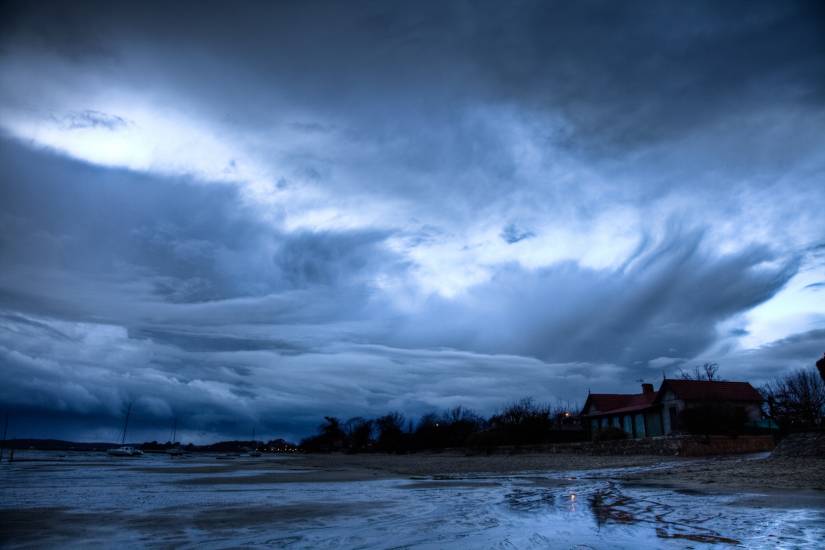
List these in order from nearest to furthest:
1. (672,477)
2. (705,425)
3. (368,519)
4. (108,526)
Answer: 1. (108,526)
2. (368,519)
3. (672,477)
4. (705,425)

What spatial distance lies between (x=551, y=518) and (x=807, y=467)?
11.7m

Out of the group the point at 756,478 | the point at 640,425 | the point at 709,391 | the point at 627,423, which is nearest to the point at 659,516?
the point at 756,478

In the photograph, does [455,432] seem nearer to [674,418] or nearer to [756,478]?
[674,418]

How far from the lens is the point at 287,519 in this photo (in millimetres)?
10523

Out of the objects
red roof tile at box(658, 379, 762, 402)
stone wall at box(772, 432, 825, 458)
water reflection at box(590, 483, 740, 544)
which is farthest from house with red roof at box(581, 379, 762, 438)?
water reflection at box(590, 483, 740, 544)

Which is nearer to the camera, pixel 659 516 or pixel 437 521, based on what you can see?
pixel 659 516

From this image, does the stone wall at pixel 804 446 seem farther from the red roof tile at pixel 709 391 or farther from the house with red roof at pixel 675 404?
the red roof tile at pixel 709 391

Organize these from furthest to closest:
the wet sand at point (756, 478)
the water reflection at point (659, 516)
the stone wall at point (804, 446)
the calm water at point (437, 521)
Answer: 1. the stone wall at point (804, 446)
2. the wet sand at point (756, 478)
3. the calm water at point (437, 521)
4. the water reflection at point (659, 516)

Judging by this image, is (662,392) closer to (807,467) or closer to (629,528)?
(807,467)

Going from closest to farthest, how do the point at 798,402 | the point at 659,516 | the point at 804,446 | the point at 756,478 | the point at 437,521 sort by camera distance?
1. the point at 659,516
2. the point at 437,521
3. the point at 756,478
4. the point at 804,446
5. the point at 798,402

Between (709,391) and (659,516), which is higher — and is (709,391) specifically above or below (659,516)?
above

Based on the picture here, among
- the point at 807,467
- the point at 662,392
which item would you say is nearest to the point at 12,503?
the point at 807,467

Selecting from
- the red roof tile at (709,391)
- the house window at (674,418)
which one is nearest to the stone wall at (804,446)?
the house window at (674,418)

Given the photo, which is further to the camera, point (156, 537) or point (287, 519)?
point (287, 519)
